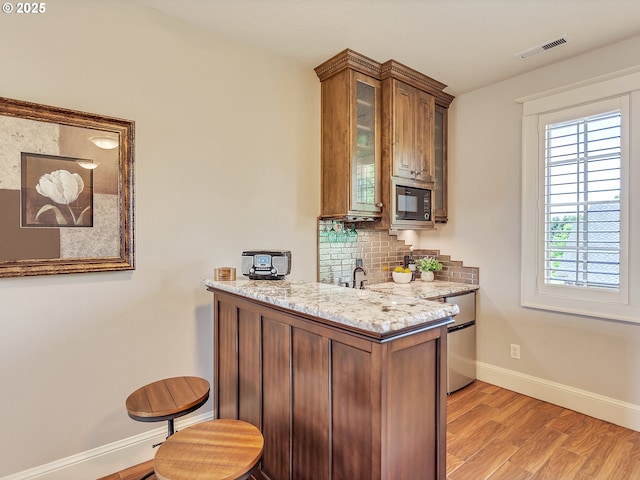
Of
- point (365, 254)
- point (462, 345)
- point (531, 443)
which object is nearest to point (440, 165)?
point (365, 254)

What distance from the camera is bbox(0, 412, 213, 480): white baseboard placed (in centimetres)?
185

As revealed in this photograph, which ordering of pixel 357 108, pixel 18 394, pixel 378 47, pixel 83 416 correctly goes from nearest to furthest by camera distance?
pixel 18 394
pixel 83 416
pixel 378 47
pixel 357 108

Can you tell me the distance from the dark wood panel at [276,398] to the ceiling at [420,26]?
1956 mm

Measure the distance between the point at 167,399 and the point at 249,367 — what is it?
16.8 inches

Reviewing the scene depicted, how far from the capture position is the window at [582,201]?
2.51 metres

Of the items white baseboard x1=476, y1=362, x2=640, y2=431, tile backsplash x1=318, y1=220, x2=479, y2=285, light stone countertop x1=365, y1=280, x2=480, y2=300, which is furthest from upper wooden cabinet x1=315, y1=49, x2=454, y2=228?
white baseboard x1=476, y1=362, x2=640, y2=431

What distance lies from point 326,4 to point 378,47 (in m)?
0.67

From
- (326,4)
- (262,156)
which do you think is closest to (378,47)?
(326,4)

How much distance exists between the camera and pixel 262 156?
8.85 feet

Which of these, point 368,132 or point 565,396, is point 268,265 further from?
point 565,396

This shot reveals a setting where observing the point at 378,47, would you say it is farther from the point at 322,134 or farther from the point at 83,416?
the point at 83,416

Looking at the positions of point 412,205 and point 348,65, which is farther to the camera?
point 412,205

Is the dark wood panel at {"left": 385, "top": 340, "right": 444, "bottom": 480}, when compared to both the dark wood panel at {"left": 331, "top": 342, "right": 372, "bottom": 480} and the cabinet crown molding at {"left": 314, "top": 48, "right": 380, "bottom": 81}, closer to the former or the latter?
the dark wood panel at {"left": 331, "top": 342, "right": 372, "bottom": 480}

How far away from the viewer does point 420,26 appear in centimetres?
237
